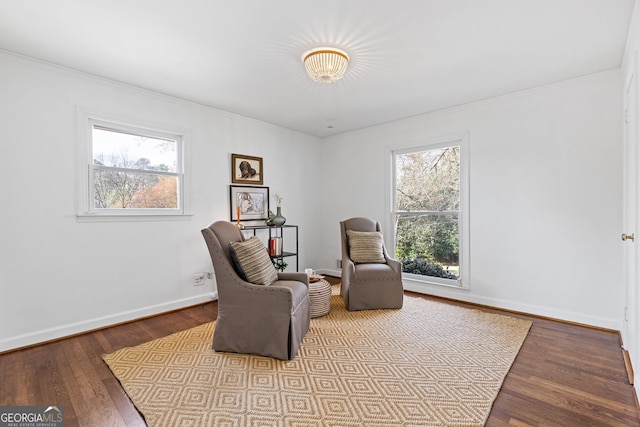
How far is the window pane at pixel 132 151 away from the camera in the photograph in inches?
121

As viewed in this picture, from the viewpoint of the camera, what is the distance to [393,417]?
64.8 inches

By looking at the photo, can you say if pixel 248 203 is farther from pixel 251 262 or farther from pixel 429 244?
pixel 429 244

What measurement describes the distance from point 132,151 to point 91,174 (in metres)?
0.49

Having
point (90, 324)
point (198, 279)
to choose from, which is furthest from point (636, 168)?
point (90, 324)

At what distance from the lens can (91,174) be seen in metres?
2.95

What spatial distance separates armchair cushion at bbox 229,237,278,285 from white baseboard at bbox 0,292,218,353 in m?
1.56

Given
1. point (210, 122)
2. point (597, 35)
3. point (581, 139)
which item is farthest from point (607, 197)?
point (210, 122)

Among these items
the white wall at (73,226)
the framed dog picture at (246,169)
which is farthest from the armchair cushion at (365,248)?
the white wall at (73,226)

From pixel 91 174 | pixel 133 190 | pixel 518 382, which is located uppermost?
pixel 91 174

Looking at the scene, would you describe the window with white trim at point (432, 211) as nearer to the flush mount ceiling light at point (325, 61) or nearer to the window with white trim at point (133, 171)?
the flush mount ceiling light at point (325, 61)

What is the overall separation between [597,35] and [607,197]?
1458mm

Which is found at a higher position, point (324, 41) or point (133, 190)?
point (324, 41)

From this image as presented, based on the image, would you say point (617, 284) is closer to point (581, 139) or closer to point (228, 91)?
point (581, 139)

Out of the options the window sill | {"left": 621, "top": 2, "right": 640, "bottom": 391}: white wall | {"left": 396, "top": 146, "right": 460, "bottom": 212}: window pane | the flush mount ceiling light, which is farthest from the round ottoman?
{"left": 621, "top": 2, "right": 640, "bottom": 391}: white wall
